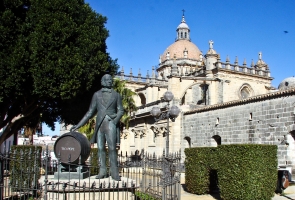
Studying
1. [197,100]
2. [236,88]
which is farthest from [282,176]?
[197,100]

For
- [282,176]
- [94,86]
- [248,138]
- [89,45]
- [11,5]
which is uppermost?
[11,5]

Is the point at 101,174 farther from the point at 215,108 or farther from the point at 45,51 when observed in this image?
the point at 215,108

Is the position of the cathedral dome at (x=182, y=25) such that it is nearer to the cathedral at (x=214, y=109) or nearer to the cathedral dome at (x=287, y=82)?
the cathedral at (x=214, y=109)

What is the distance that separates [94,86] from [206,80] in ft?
58.5

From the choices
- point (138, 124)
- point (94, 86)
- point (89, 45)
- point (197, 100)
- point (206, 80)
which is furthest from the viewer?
point (197, 100)

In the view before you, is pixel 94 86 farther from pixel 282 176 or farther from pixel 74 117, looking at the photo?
pixel 282 176

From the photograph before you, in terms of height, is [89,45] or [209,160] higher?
[89,45]

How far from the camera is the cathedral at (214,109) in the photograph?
1661cm

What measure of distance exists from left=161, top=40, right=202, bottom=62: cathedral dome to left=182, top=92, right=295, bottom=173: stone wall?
25.0 meters

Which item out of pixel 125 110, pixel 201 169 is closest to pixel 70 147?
pixel 201 169

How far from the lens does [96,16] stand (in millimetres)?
15344

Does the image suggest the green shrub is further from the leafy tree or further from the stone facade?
the leafy tree

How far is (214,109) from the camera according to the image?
72.4ft

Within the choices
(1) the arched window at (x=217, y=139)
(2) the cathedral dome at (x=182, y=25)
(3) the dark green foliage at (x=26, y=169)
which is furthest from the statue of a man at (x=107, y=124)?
(2) the cathedral dome at (x=182, y=25)
